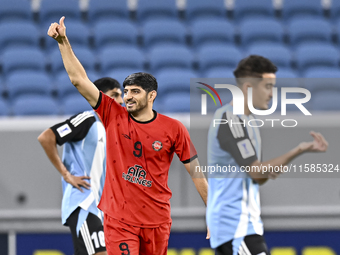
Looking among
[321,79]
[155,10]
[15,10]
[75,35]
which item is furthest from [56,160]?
[155,10]

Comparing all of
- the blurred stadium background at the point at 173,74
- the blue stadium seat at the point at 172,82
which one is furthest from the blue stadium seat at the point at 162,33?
the blue stadium seat at the point at 172,82

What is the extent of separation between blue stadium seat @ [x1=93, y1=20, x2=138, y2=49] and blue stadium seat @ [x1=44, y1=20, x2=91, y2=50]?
0.20 metres

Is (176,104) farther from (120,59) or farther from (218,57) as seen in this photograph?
(218,57)

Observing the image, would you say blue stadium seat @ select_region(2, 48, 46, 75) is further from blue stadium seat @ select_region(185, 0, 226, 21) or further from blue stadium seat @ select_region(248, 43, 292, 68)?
blue stadium seat @ select_region(248, 43, 292, 68)

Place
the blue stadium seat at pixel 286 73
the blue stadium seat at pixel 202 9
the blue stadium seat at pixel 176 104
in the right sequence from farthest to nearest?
the blue stadium seat at pixel 202 9, the blue stadium seat at pixel 286 73, the blue stadium seat at pixel 176 104

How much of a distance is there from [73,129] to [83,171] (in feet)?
1.21

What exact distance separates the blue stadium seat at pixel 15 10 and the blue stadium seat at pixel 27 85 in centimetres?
174

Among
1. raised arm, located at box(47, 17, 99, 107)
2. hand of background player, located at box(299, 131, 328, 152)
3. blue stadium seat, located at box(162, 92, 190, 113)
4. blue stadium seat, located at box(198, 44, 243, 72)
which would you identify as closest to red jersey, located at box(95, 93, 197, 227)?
raised arm, located at box(47, 17, 99, 107)

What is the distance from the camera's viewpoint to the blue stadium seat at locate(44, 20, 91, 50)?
8.36 meters

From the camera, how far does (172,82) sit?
7492 mm

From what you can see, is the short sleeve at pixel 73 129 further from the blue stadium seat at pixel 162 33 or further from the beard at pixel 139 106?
the blue stadium seat at pixel 162 33

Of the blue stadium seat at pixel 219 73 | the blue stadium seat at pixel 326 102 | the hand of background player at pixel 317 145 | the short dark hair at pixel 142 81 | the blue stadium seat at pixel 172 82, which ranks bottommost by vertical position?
the blue stadium seat at pixel 326 102

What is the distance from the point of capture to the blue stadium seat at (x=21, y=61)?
25.8 ft

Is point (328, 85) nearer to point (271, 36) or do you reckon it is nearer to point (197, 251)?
point (271, 36)
